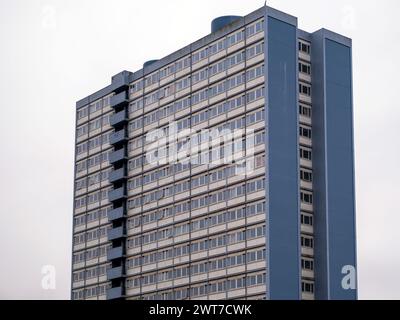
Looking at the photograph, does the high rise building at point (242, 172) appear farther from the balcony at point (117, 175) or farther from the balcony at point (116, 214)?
the balcony at point (116, 214)

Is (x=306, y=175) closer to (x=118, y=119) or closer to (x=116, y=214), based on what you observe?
(x=116, y=214)

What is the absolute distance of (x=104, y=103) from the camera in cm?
14825

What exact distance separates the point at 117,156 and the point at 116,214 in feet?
31.1

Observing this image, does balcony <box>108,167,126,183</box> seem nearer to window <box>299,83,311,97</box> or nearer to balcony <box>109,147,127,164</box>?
balcony <box>109,147,127,164</box>

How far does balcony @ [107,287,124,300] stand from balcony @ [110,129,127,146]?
2364cm

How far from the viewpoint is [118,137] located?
466ft

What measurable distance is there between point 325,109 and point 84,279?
177 feet

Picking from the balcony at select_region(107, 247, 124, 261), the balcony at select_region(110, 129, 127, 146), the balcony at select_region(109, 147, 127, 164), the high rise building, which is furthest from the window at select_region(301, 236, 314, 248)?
the balcony at select_region(110, 129, 127, 146)

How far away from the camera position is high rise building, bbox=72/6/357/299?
110688 millimetres

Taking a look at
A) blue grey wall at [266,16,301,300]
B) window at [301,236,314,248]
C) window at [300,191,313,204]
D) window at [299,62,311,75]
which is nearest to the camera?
blue grey wall at [266,16,301,300]

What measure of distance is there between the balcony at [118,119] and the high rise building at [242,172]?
236 centimetres

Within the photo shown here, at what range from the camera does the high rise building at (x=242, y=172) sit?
110688mm

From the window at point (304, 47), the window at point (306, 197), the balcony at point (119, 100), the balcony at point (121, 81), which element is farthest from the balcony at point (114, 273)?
the window at point (304, 47)

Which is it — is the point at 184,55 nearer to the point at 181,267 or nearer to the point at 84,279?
the point at 181,267
